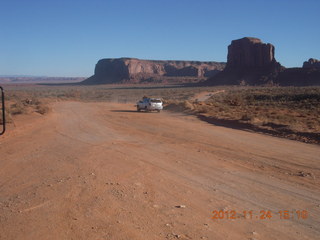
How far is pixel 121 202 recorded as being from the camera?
6742 millimetres

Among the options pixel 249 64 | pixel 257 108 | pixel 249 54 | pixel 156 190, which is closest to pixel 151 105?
pixel 257 108

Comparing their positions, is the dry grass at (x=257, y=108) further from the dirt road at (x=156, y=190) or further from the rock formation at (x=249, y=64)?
the rock formation at (x=249, y=64)

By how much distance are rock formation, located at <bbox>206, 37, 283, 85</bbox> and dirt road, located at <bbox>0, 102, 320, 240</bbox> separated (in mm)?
119300

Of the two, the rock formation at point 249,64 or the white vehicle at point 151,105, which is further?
the rock formation at point 249,64

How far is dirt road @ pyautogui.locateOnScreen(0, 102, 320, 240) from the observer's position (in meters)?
5.59

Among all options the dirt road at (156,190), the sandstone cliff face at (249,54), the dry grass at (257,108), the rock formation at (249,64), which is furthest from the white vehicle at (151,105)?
the sandstone cliff face at (249,54)

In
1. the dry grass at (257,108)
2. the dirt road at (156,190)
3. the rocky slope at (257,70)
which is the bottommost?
the dry grass at (257,108)

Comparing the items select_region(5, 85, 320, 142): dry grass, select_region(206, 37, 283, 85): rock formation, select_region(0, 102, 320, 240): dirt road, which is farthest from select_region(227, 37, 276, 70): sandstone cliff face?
select_region(0, 102, 320, 240): dirt road

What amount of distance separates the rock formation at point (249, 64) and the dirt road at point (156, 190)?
11930 centimetres

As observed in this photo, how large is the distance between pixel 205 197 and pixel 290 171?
3.47 m

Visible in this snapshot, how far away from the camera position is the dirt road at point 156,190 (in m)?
5.59

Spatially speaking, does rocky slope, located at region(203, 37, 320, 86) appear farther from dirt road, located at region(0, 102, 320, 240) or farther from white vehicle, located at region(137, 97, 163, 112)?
dirt road, located at region(0, 102, 320, 240)

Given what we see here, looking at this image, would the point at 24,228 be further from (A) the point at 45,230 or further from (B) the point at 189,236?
(B) the point at 189,236

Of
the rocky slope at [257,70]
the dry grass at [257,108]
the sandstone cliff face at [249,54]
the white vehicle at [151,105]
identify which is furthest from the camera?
the sandstone cliff face at [249,54]
